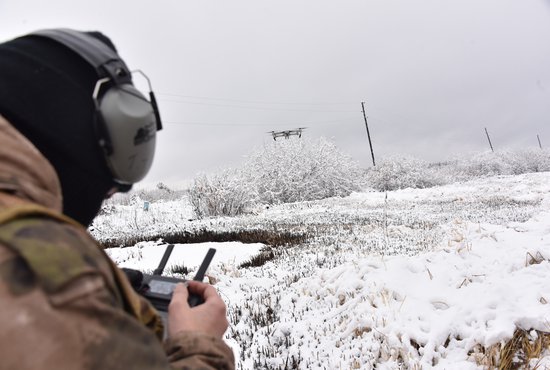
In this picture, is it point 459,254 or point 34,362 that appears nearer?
point 34,362

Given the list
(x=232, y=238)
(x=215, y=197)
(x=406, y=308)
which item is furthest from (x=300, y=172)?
(x=406, y=308)

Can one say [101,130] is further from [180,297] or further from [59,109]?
[180,297]

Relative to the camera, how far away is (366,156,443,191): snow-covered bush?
43.8 metres

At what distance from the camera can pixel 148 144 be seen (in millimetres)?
1267

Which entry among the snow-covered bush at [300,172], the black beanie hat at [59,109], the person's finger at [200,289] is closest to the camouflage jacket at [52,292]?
the black beanie hat at [59,109]

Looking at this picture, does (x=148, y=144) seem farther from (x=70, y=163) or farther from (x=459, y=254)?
(x=459, y=254)

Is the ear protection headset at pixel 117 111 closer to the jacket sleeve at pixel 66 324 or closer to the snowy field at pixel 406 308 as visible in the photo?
the jacket sleeve at pixel 66 324

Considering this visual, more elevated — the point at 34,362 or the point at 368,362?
the point at 34,362

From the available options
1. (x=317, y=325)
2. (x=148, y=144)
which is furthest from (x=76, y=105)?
(x=317, y=325)

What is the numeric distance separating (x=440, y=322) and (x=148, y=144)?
3384 millimetres

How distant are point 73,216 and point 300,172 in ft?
125

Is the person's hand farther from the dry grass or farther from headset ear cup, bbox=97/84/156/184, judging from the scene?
the dry grass

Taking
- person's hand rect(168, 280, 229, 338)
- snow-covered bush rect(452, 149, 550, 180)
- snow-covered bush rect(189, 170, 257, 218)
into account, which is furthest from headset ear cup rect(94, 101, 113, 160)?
snow-covered bush rect(452, 149, 550, 180)

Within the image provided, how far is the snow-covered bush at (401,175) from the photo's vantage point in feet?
144
